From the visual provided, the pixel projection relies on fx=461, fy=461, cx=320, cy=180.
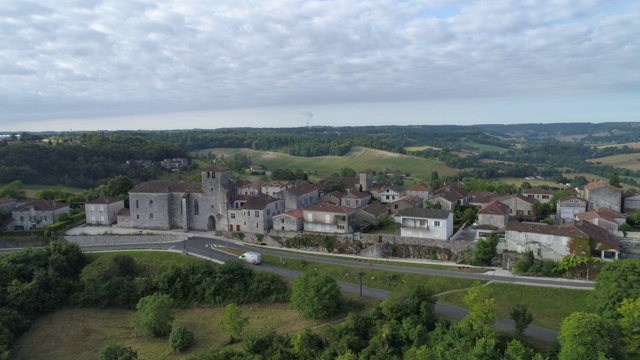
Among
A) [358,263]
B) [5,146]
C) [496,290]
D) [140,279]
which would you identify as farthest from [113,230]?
[5,146]

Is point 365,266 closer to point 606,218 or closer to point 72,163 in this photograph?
point 606,218

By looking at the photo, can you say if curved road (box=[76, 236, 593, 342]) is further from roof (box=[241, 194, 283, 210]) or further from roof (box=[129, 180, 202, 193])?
roof (box=[129, 180, 202, 193])

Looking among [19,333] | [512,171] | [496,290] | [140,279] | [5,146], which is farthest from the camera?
[512,171]

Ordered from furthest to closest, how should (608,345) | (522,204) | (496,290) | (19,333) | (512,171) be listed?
1. (512,171)
2. (522,204)
3. (19,333)
4. (496,290)
5. (608,345)

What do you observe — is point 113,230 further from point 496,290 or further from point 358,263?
point 496,290

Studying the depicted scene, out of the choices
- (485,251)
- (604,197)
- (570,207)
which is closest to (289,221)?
(485,251)

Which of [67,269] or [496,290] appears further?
[67,269]

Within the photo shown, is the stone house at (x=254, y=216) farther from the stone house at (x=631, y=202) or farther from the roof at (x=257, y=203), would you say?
the stone house at (x=631, y=202)
